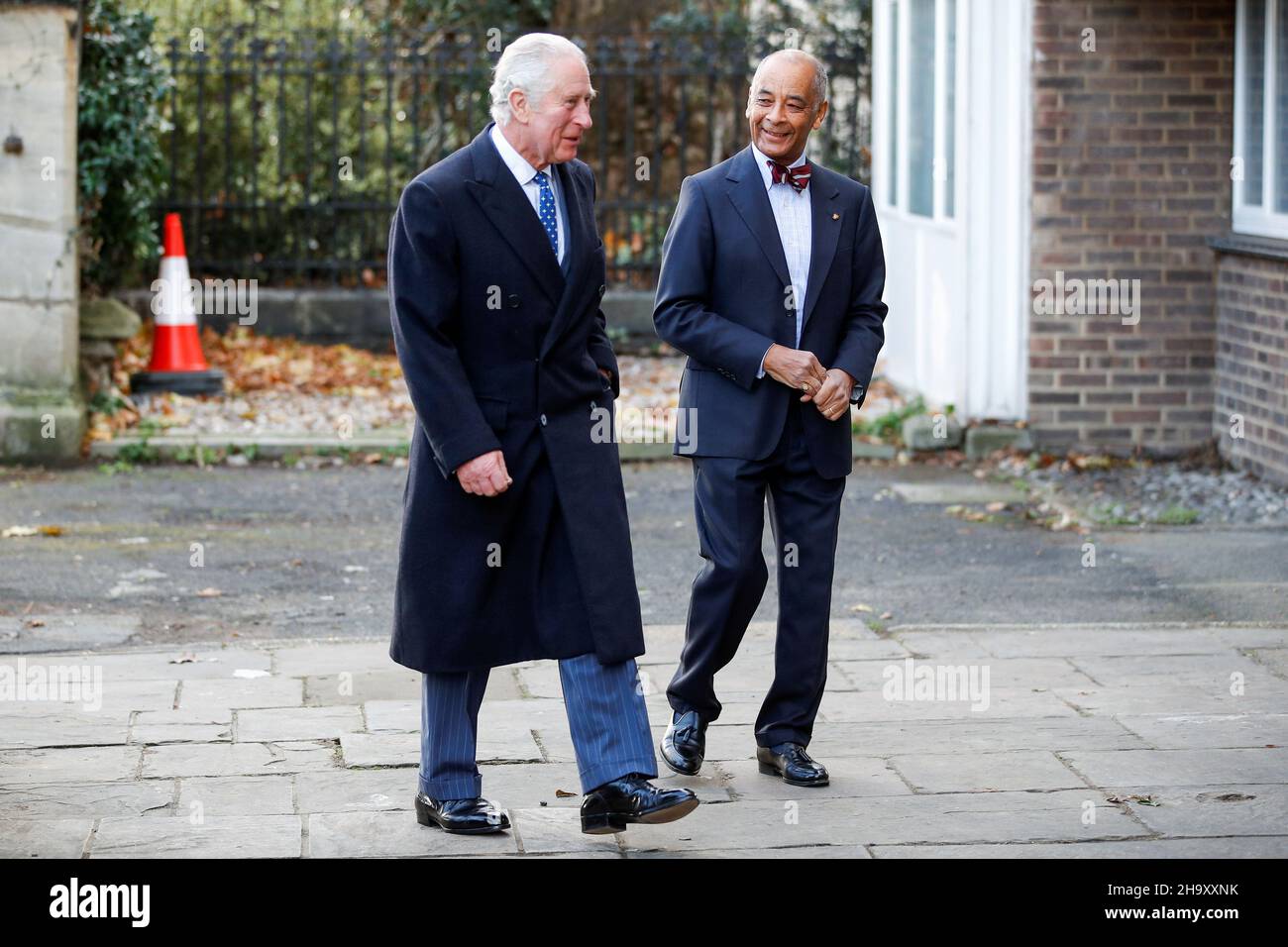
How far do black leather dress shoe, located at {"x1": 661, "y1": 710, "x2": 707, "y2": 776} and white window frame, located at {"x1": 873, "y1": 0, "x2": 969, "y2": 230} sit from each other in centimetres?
599

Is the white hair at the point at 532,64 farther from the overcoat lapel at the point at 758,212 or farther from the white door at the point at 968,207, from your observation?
the white door at the point at 968,207

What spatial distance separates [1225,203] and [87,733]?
7.03m

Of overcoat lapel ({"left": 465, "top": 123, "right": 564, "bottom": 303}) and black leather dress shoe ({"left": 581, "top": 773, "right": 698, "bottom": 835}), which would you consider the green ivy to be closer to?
overcoat lapel ({"left": 465, "top": 123, "right": 564, "bottom": 303})

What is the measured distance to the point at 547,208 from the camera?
4.45 m

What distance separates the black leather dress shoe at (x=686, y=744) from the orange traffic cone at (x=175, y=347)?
23.6 ft

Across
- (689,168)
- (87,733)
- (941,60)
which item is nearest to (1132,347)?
(941,60)

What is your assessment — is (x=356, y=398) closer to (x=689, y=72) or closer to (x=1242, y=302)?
(x=689, y=72)

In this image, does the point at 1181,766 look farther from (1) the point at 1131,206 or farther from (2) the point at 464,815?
(1) the point at 1131,206

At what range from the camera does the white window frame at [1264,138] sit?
31.4ft

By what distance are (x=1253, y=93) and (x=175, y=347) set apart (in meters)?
6.51

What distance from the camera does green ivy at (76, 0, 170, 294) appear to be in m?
10.9

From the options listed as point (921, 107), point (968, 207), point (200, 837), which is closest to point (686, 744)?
point (200, 837)

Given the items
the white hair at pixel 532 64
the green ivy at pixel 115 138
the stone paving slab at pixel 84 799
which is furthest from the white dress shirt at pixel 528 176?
the green ivy at pixel 115 138
